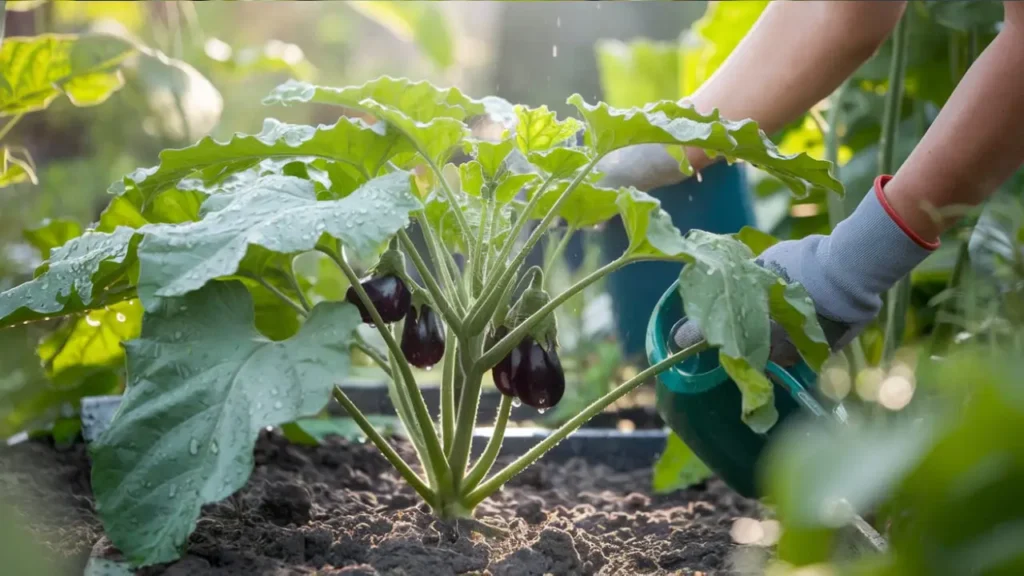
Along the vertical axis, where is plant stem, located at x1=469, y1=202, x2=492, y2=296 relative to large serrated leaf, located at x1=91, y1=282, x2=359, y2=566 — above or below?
above

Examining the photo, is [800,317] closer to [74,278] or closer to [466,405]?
[466,405]

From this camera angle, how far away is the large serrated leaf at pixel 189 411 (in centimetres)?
80

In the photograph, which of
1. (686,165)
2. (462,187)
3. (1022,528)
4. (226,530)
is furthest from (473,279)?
(1022,528)

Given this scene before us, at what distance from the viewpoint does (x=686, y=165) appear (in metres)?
1.17

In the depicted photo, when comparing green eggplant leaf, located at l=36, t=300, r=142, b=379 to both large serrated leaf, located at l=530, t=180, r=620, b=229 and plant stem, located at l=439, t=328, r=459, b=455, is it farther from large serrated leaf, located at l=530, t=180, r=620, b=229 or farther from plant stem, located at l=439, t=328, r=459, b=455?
large serrated leaf, located at l=530, t=180, r=620, b=229

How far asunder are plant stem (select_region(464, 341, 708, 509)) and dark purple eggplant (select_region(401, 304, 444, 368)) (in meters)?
0.16

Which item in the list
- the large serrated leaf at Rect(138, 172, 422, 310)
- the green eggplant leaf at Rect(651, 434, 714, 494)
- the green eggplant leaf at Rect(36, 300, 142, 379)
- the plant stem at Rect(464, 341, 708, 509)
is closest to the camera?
the large serrated leaf at Rect(138, 172, 422, 310)

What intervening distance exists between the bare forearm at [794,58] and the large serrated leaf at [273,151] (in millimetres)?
615

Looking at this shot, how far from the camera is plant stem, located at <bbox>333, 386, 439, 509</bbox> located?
1065mm

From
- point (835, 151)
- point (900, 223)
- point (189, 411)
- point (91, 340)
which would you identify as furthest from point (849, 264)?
point (91, 340)

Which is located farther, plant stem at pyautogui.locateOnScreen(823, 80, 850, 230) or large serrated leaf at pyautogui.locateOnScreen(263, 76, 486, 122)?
plant stem at pyautogui.locateOnScreen(823, 80, 850, 230)

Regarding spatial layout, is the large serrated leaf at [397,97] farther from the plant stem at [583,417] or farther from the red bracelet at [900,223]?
the red bracelet at [900,223]

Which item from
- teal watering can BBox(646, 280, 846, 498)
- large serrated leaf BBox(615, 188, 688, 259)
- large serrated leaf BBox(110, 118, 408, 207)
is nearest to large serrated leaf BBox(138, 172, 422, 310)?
large serrated leaf BBox(110, 118, 408, 207)

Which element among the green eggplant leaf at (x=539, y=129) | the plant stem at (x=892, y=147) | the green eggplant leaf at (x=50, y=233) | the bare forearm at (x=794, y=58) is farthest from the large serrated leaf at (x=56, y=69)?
the plant stem at (x=892, y=147)
